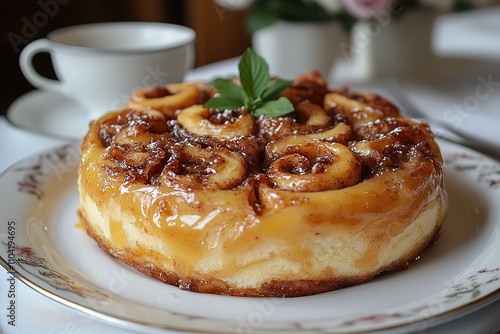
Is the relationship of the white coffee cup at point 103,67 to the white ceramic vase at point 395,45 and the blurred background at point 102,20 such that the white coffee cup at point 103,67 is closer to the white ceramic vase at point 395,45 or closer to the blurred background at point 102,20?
the white ceramic vase at point 395,45

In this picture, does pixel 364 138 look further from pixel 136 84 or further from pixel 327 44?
pixel 327 44

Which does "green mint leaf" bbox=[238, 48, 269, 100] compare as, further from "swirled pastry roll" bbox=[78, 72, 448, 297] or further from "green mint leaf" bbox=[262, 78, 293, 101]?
"swirled pastry roll" bbox=[78, 72, 448, 297]

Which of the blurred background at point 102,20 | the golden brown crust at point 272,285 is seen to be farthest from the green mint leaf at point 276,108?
the blurred background at point 102,20

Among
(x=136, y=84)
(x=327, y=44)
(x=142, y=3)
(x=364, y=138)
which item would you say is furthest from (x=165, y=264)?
(x=142, y=3)

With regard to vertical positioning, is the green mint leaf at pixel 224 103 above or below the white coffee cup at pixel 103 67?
above

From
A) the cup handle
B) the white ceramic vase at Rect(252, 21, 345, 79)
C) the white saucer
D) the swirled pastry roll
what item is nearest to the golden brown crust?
the swirled pastry roll

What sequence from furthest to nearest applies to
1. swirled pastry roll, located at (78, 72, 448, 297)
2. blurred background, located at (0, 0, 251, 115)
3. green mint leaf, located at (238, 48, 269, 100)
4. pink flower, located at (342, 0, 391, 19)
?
blurred background, located at (0, 0, 251, 115), pink flower, located at (342, 0, 391, 19), green mint leaf, located at (238, 48, 269, 100), swirled pastry roll, located at (78, 72, 448, 297)

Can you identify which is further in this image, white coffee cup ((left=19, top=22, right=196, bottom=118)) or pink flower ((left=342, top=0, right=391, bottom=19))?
pink flower ((left=342, top=0, right=391, bottom=19))
